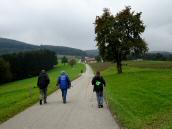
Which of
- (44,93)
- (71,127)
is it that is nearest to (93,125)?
(71,127)

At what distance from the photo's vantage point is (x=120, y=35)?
249ft

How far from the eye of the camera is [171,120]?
15.8 meters

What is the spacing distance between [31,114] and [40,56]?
13128 centimetres

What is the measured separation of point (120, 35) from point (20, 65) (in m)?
61.0

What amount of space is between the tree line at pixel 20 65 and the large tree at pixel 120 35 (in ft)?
131

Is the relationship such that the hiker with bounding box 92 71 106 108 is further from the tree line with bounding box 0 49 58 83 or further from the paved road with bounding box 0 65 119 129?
the tree line with bounding box 0 49 58 83

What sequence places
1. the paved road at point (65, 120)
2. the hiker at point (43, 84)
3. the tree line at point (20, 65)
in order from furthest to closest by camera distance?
1. the tree line at point (20, 65)
2. the hiker at point (43, 84)
3. the paved road at point (65, 120)

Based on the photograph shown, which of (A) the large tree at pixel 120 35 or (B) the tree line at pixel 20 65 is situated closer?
(A) the large tree at pixel 120 35

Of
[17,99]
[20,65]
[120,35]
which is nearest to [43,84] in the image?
[17,99]

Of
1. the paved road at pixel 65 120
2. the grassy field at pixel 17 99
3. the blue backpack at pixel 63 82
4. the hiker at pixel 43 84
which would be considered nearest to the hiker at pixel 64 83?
the blue backpack at pixel 63 82

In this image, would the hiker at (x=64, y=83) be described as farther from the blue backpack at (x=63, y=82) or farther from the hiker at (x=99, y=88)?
the hiker at (x=99, y=88)

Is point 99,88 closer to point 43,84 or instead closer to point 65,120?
point 43,84

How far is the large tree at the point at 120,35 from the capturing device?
75.9 metres

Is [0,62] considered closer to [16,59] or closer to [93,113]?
[16,59]
